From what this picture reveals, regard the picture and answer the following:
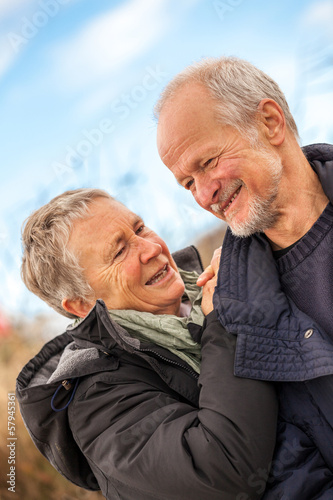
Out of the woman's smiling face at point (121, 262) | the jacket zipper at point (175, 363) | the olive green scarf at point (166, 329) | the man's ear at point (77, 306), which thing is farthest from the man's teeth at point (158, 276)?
the jacket zipper at point (175, 363)

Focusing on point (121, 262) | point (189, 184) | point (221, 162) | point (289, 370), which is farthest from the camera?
point (121, 262)

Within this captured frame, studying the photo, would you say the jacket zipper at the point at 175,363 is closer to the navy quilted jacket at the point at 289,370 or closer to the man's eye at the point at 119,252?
the navy quilted jacket at the point at 289,370

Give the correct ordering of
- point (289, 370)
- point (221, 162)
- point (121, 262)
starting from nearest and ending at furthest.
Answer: point (289, 370)
point (221, 162)
point (121, 262)

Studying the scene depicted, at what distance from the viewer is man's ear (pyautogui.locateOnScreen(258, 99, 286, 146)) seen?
1.91 metres

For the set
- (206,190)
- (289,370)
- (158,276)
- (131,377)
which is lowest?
(289,370)

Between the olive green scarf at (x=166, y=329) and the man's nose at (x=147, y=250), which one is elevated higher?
the man's nose at (x=147, y=250)

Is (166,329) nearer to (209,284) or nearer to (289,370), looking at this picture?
(209,284)

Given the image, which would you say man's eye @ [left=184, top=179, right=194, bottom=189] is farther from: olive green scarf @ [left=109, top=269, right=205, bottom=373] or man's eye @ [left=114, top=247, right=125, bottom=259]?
olive green scarf @ [left=109, top=269, right=205, bottom=373]

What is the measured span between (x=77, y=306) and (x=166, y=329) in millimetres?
469

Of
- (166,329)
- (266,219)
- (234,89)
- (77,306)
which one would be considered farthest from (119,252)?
(234,89)

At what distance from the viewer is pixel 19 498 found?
3256 mm

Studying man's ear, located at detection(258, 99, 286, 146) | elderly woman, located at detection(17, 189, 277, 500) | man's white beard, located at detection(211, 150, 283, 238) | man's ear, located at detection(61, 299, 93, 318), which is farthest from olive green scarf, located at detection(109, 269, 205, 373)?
man's ear, located at detection(258, 99, 286, 146)

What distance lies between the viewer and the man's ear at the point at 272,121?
191cm

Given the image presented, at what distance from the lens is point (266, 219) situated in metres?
1.89
